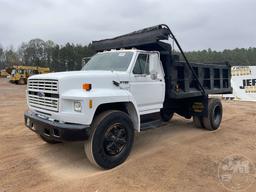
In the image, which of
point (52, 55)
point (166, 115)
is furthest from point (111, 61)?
point (52, 55)

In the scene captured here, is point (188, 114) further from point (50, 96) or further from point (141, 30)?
point (50, 96)

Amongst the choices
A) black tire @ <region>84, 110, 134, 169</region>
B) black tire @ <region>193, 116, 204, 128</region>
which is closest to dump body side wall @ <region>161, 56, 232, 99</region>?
black tire @ <region>193, 116, 204, 128</region>

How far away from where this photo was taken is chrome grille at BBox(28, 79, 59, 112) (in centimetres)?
421

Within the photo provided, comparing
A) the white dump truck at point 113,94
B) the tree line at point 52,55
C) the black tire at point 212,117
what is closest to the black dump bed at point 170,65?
the white dump truck at point 113,94

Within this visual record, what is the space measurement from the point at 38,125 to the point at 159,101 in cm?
274

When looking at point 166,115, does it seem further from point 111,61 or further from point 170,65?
point 111,61

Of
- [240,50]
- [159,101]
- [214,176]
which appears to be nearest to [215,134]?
[159,101]

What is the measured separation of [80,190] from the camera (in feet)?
12.0

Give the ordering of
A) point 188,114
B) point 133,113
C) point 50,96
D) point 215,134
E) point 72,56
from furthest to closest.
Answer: point 72,56
point 188,114
point 215,134
point 133,113
point 50,96

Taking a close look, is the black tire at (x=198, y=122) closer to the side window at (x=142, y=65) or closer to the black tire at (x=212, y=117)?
the black tire at (x=212, y=117)

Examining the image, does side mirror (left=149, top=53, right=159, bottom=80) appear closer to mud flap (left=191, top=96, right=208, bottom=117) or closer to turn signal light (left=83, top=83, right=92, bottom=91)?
turn signal light (left=83, top=83, right=92, bottom=91)

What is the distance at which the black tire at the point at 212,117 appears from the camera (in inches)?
288

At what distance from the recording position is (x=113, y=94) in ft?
14.7

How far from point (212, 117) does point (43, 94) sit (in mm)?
4994
